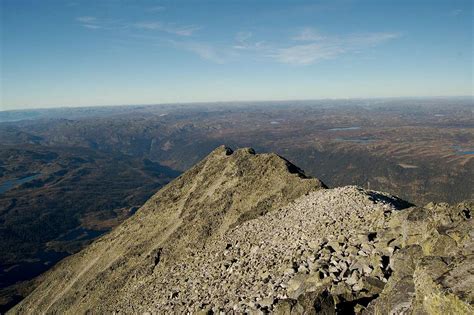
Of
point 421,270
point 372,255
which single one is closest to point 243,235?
point 372,255

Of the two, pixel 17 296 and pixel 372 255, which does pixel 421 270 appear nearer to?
pixel 372 255

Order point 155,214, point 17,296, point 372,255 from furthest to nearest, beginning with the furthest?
point 17,296
point 155,214
point 372,255

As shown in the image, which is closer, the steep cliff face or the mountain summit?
the mountain summit

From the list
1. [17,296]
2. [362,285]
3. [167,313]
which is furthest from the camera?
[17,296]

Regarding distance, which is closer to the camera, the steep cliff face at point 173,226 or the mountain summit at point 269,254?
the mountain summit at point 269,254

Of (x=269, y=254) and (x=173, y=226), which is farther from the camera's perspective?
(x=173, y=226)

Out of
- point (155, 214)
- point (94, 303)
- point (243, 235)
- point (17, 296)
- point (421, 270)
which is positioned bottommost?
point (17, 296)

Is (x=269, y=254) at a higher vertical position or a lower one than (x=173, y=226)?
higher

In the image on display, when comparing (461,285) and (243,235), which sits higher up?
(461,285)
